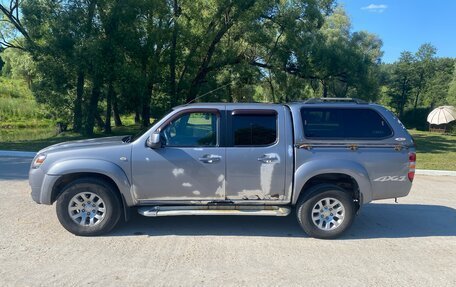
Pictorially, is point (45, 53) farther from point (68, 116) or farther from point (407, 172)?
point (407, 172)

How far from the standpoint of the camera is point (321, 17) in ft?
69.8

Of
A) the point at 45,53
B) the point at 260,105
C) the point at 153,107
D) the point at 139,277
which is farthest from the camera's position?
the point at 153,107

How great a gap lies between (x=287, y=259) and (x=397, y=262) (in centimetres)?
133

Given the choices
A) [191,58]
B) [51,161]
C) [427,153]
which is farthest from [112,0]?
[427,153]

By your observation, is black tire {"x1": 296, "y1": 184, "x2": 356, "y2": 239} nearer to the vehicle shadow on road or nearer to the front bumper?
the vehicle shadow on road

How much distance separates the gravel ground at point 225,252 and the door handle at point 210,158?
1.07 meters

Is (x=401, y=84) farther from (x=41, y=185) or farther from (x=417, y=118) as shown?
(x=41, y=185)

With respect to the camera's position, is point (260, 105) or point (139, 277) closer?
point (139, 277)

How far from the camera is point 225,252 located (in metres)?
4.82

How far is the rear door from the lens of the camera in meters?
5.31

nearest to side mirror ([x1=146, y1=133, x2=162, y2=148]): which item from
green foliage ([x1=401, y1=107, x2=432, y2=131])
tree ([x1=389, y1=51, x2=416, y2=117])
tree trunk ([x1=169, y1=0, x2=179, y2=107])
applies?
tree trunk ([x1=169, y1=0, x2=179, y2=107])

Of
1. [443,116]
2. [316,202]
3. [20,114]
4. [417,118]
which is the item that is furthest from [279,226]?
[20,114]

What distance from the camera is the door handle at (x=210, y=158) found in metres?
5.30

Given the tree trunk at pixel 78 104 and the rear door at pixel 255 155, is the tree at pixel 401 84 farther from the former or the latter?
the rear door at pixel 255 155
